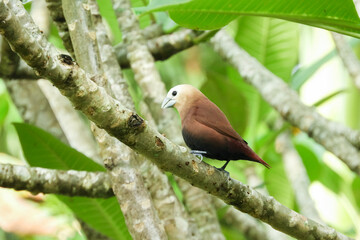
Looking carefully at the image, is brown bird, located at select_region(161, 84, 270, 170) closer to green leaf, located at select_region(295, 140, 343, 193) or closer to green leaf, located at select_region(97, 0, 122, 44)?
green leaf, located at select_region(97, 0, 122, 44)

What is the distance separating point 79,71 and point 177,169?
1.23ft

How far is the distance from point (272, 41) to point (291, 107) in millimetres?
690

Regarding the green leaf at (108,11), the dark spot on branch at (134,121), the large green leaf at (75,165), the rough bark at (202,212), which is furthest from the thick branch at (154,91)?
the dark spot on branch at (134,121)

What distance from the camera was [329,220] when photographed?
147 inches

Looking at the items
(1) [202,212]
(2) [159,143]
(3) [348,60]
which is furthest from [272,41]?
(2) [159,143]

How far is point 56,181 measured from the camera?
2.04 meters

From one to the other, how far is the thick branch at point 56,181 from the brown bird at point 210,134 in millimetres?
677

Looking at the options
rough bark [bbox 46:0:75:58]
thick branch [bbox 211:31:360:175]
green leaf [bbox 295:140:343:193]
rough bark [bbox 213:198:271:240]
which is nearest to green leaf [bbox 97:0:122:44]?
thick branch [bbox 211:31:360:175]

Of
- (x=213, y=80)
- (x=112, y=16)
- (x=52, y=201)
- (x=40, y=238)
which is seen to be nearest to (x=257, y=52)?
(x=213, y=80)

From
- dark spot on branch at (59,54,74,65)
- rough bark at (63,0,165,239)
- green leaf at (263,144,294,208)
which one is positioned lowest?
green leaf at (263,144,294,208)

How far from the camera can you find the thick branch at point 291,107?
233 centimetres

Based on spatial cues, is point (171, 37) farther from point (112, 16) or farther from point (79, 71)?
point (79, 71)

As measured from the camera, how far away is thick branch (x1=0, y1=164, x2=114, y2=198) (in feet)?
6.29

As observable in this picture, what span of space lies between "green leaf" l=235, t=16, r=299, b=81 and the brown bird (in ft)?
5.12
